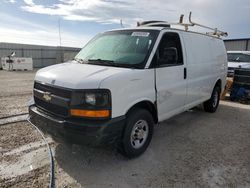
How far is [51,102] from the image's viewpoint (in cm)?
328

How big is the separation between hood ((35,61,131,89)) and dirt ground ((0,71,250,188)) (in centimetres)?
127

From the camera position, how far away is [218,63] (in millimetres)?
6320

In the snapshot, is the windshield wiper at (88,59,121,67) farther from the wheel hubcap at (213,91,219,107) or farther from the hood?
the wheel hubcap at (213,91,219,107)

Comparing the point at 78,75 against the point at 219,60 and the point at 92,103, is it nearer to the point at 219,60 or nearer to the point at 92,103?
the point at 92,103

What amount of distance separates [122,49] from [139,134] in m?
1.48

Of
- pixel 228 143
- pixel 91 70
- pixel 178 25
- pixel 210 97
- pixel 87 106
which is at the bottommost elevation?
pixel 228 143

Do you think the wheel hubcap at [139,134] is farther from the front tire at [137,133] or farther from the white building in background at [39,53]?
the white building in background at [39,53]

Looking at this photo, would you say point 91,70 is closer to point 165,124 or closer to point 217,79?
point 165,124

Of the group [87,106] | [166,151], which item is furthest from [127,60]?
[166,151]

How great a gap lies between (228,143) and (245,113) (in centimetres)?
286

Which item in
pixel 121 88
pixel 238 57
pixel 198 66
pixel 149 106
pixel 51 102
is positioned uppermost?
pixel 238 57

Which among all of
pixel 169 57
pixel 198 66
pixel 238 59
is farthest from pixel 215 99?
pixel 238 59

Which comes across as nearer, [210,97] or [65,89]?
[65,89]

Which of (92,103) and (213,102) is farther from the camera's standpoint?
(213,102)
